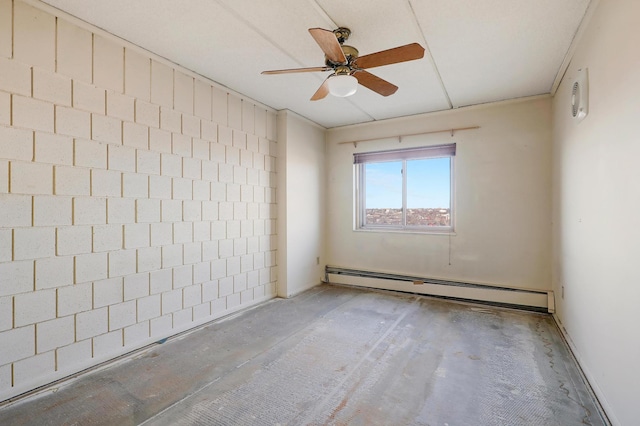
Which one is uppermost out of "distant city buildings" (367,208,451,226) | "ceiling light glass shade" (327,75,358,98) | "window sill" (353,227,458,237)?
"ceiling light glass shade" (327,75,358,98)

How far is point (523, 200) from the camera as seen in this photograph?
366cm

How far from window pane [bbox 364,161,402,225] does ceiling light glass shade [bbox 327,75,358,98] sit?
2576 millimetres

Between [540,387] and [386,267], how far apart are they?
2.55 meters

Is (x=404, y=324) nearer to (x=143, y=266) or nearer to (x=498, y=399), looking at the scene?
(x=498, y=399)

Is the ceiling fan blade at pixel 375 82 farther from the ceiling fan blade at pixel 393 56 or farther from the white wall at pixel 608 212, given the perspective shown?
the white wall at pixel 608 212

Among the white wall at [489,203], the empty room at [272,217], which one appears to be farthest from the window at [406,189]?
the empty room at [272,217]

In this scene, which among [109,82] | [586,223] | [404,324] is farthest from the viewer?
[404,324]

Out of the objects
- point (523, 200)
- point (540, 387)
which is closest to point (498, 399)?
point (540, 387)

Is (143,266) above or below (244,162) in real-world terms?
below

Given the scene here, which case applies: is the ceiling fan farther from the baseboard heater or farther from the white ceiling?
the baseboard heater

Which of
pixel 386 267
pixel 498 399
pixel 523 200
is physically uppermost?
pixel 523 200

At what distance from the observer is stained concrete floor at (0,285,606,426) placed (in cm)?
178

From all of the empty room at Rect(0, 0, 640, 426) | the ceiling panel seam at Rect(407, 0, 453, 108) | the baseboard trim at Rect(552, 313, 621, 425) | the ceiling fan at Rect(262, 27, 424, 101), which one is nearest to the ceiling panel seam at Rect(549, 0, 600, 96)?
the empty room at Rect(0, 0, 640, 426)

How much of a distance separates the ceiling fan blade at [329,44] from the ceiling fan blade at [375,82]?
275 mm
